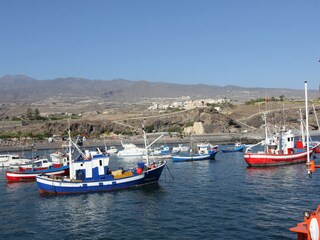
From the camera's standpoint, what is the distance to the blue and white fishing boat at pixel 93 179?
146ft

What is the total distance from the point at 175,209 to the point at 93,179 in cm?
1292

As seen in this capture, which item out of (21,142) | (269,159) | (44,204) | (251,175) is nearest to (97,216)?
(44,204)

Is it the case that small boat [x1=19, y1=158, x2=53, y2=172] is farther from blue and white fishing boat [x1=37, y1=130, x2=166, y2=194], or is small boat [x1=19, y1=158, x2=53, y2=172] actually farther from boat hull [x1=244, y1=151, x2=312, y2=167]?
boat hull [x1=244, y1=151, x2=312, y2=167]

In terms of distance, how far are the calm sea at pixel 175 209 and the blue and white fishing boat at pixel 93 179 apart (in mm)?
1113

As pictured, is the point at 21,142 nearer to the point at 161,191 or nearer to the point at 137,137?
the point at 137,137

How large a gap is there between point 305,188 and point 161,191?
14.8 meters

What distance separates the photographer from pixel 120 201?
40188 mm

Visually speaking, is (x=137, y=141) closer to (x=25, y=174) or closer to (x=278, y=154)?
(x=278, y=154)

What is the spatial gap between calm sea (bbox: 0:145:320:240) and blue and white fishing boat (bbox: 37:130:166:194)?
111 cm

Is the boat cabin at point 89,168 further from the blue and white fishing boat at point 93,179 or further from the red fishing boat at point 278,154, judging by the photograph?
the red fishing boat at point 278,154

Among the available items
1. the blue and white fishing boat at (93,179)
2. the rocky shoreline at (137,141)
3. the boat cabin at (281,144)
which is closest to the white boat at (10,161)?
the blue and white fishing boat at (93,179)

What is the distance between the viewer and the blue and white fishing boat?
44500 millimetres


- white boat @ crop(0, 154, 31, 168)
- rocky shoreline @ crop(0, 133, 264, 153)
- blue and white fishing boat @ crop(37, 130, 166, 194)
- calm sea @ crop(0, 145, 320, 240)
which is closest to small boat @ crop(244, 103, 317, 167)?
calm sea @ crop(0, 145, 320, 240)

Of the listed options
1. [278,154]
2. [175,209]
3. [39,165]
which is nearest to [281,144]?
[278,154]
